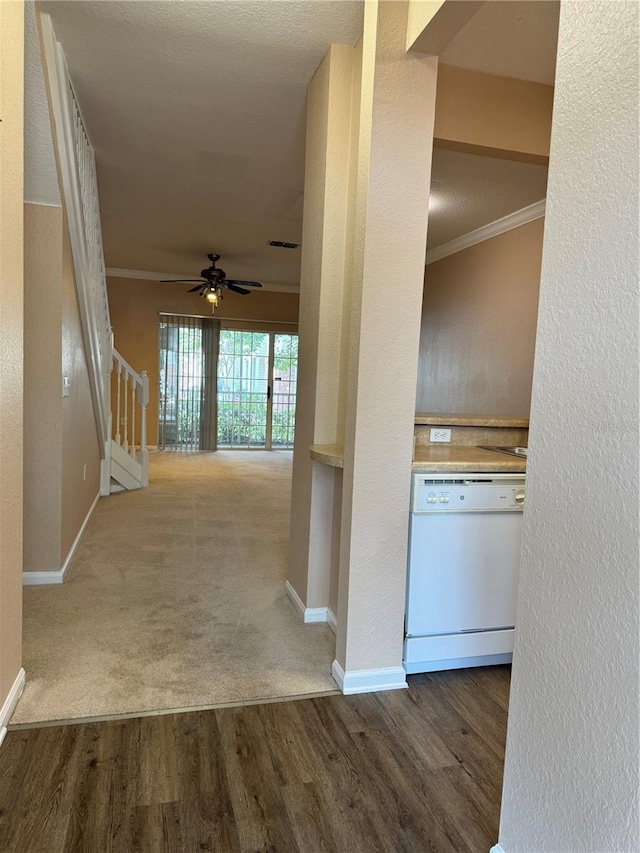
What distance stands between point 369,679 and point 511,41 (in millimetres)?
2707

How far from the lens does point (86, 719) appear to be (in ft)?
5.98

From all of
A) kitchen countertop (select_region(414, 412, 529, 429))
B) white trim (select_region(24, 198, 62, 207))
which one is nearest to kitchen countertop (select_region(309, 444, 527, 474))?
kitchen countertop (select_region(414, 412, 529, 429))

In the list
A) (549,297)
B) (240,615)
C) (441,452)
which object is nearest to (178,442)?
(240,615)

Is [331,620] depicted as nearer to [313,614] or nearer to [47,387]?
[313,614]

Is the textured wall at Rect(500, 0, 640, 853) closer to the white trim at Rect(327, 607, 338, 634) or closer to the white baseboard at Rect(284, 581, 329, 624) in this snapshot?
the white trim at Rect(327, 607, 338, 634)

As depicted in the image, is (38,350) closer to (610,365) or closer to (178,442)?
(610,365)

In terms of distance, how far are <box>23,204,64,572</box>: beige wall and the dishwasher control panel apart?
2.04 meters

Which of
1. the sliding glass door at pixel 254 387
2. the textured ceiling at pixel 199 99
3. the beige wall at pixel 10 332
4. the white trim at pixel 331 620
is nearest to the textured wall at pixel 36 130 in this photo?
the textured ceiling at pixel 199 99

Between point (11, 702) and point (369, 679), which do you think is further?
point (369, 679)

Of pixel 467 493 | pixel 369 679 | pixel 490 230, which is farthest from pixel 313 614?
pixel 490 230

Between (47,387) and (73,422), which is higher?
(47,387)

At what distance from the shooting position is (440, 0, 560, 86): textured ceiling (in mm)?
2096

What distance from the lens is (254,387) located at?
28.2ft

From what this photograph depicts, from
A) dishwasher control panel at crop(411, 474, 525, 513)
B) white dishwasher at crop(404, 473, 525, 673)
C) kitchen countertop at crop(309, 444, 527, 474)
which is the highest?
kitchen countertop at crop(309, 444, 527, 474)
